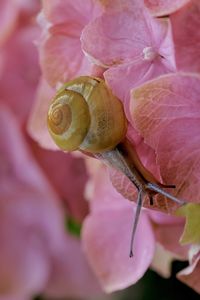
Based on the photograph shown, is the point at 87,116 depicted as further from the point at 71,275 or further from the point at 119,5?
the point at 71,275

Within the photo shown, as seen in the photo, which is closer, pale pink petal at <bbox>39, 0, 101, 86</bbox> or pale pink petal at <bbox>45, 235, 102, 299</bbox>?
pale pink petal at <bbox>39, 0, 101, 86</bbox>

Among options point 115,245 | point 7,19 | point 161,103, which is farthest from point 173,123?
point 7,19

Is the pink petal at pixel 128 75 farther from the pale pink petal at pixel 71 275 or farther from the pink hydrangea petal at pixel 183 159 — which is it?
the pale pink petal at pixel 71 275

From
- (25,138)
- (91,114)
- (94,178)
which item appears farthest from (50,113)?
(25,138)

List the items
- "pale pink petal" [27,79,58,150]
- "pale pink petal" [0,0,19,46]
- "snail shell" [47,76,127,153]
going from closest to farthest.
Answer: "snail shell" [47,76,127,153] < "pale pink petal" [27,79,58,150] < "pale pink petal" [0,0,19,46]

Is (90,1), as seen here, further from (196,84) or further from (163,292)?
(163,292)

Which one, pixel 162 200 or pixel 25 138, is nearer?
pixel 162 200

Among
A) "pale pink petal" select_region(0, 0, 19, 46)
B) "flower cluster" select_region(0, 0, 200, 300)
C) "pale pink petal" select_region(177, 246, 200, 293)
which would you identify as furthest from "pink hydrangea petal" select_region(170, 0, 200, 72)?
"pale pink petal" select_region(0, 0, 19, 46)

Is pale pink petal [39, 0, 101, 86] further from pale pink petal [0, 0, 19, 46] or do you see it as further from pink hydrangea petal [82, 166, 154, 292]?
pale pink petal [0, 0, 19, 46]
